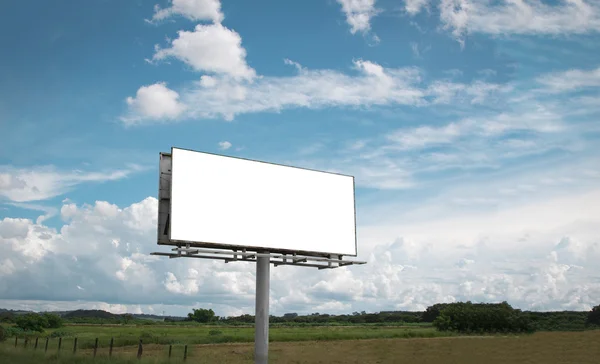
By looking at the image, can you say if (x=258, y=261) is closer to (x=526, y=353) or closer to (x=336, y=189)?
(x=336, y=189)

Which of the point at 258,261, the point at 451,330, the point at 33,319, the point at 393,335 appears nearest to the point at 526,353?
the point at 258,261

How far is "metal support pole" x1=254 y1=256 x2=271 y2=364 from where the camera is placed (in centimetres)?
1911

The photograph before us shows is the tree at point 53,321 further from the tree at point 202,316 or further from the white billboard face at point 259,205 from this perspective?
the white billboard face at point 259,205

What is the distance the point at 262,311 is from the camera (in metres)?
19.3

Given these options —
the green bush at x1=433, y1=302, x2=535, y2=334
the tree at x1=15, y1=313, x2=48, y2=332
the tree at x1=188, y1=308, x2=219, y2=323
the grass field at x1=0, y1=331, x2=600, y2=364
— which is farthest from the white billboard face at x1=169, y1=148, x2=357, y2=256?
the tree at x1=188, y1=308, x2=219, y2=323

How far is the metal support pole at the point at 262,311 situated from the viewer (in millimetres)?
19109

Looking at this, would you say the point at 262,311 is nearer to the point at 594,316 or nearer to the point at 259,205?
the point at 259,205

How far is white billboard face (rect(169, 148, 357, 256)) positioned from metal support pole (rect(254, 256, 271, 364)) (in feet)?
2.20

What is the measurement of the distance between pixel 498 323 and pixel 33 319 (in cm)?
5140

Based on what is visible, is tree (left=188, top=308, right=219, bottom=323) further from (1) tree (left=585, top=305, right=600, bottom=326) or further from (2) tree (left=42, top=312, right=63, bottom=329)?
(1) tree (left=585, top=305, right=600, bottom=326)

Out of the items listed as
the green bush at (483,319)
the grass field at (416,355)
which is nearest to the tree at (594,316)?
the green bush at (483,319)

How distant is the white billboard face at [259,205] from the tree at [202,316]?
307 ft

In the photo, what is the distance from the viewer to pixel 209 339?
1902 inches

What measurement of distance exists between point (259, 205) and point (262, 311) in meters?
3.51
